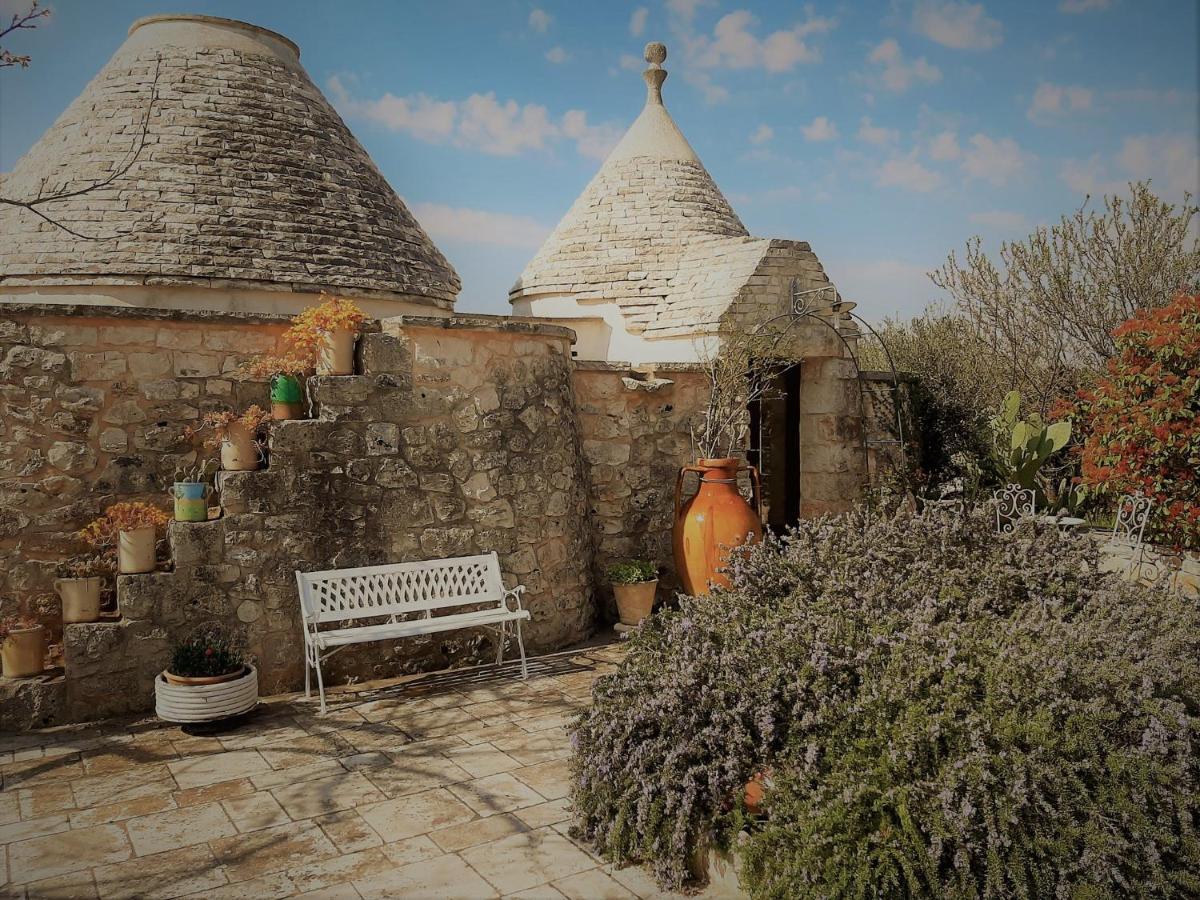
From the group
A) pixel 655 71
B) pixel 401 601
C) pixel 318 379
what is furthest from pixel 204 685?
pixel 655 71

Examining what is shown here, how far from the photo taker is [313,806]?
12.8 ft

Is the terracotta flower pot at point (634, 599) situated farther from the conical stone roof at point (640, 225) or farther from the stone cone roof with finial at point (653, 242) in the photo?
the conical stone roof at point (640, 225)

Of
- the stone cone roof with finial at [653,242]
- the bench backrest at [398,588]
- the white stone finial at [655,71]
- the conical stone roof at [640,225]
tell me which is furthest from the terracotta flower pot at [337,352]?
the white stone finial at [655,71]

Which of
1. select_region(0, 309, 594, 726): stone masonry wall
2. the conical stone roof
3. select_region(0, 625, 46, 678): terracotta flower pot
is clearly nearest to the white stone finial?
the conical stone roof

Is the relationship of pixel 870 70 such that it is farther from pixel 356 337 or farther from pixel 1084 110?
pixel 356 337

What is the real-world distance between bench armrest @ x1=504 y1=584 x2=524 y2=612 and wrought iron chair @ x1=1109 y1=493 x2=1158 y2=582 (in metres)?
4.43

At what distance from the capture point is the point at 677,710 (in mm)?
3428

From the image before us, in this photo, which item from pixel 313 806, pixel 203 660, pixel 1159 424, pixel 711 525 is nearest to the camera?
pixel 313 806

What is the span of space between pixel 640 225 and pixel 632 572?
5.23 metres

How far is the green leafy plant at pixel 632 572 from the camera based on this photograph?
6922 mm

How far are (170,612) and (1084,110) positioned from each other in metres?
5.93

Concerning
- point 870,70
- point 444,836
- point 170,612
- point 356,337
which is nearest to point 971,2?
point 870,70

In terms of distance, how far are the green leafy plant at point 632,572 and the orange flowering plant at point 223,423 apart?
296cm

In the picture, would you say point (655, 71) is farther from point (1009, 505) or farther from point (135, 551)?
point (135, 551)
